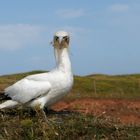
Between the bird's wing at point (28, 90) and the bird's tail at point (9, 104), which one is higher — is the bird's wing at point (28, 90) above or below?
above

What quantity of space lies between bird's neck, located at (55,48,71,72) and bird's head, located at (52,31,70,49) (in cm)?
11

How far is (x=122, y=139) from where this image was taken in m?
8.68

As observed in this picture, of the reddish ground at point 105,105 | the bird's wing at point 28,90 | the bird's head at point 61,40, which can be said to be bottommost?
the reddish ground at point 105,105

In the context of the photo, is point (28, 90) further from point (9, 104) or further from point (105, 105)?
point (105, 105)

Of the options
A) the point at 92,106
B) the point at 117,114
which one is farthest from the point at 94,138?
the point at 92,106

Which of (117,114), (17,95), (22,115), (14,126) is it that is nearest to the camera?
(14,126)

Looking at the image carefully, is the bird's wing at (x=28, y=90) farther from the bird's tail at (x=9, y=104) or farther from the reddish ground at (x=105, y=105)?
the reddish ground at (x=105, y=105)

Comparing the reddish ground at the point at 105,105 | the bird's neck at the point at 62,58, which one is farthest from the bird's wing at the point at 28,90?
the reddish ground at the point at 105,105

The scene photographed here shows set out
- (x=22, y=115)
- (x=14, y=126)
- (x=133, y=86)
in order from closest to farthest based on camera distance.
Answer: (x=14, y=126)
(x=22, y=115)
(x=133, y=86)

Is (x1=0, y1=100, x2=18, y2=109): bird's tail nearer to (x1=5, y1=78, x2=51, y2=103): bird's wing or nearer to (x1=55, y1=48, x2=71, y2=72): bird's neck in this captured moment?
(x1=5, y1=78, x2=51, y2=103): bird's wing

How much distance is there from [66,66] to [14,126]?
2556mm

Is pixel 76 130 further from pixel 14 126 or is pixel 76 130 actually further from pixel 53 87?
pixel 53 87

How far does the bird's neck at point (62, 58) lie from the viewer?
11728 millimetres

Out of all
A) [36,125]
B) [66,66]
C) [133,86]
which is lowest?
[133,86]
